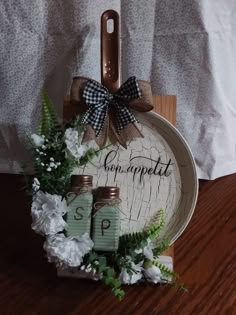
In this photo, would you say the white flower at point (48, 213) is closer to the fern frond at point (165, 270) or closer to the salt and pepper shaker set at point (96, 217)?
the salt and pepper shaker set at point (96, 217)

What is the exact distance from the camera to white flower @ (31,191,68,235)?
0.67 metres

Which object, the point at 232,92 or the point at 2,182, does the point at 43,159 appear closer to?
the point at 2,182

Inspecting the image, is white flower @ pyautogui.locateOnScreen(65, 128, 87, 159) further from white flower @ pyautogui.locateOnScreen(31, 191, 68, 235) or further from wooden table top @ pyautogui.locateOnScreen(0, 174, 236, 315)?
wooden table top @ pyautogui.locateOnScreen(0, 174, 236, 315)

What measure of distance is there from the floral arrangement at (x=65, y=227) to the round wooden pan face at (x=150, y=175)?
0.06 ft

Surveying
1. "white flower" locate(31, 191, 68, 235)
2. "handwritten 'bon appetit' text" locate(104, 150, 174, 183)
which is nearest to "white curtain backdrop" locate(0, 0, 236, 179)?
"handwritten 'bon appetit' text" locate(104, 150, 174, 183)

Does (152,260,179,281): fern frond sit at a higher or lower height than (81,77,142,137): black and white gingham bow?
lower

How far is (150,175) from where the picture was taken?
0.76 m

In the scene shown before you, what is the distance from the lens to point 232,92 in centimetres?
97

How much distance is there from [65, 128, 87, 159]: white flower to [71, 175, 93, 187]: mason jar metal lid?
3 cm

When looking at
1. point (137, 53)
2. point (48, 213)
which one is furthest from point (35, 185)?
point (137, 53)

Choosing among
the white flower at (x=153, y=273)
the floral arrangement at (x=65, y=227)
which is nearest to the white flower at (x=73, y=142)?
the floral arrangement at (x=65, y=227)

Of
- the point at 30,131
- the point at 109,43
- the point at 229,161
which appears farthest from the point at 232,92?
the point at 30,131

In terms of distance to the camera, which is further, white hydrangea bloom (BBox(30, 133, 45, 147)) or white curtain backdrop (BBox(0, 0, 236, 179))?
white curtain backdrop (BBox(0, 0, 236, 179))

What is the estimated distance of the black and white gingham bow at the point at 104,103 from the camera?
0.71m
